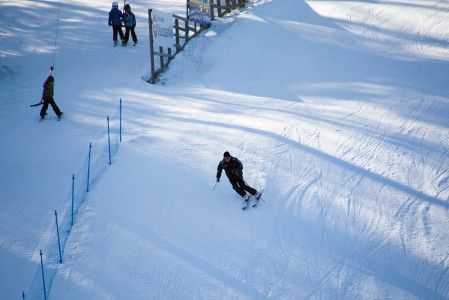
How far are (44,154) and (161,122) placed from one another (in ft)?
11.3

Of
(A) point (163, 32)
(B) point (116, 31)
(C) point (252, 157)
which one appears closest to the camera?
(C) point (252, 157)

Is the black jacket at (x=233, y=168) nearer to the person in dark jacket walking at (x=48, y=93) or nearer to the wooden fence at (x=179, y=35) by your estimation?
the person in dark jacket walking at (x=48, y=93)

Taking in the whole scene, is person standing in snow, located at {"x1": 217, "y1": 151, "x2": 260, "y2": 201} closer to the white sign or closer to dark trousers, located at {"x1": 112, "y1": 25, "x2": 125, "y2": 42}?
the white sign

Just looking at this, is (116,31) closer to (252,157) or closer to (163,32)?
(163,32)

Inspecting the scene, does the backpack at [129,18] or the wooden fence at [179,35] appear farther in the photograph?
the backpack at [129,18]

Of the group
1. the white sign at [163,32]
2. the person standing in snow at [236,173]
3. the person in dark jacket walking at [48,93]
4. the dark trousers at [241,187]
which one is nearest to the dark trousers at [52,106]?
the person in dark jacket walking at [48,93]

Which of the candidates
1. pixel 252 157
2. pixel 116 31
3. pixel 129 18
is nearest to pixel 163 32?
pixel 129 18

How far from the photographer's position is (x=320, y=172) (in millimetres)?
9508

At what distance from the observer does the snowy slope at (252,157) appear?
7.16 m

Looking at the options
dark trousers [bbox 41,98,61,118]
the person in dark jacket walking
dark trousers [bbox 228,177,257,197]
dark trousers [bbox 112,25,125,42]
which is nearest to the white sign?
dark trousers [bbox 112,25,125,42]

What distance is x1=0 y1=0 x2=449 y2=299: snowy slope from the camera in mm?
7164

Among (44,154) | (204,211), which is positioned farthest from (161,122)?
(204,211)

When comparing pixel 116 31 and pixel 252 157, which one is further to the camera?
pixel 116 31

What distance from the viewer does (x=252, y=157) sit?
33.2ft
